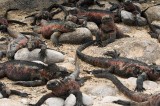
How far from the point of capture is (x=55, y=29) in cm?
1235

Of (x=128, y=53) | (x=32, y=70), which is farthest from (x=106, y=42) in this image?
(x=32, y=70)

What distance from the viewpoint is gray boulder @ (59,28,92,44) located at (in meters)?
11.9

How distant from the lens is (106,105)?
7.68 meters

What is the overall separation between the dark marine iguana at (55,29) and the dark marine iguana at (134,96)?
8.69ft

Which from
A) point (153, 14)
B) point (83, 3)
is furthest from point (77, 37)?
point (83, 3)

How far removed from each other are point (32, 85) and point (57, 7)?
20.4 ft

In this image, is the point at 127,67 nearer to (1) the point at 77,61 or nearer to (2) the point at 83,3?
(1) the point at 77,61

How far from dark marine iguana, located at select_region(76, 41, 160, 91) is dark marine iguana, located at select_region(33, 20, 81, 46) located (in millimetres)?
1435

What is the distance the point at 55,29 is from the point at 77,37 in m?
0.76

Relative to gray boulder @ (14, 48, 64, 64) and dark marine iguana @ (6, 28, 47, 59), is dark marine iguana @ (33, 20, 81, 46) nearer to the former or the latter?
dark marine iguana @ (6, 28, 47, 59)

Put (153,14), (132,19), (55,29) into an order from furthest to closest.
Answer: (153,14) < (132,19) < (55,29)

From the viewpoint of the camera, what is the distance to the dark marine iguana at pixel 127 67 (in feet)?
30.6

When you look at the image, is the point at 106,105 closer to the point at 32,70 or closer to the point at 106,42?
the point at 32,70

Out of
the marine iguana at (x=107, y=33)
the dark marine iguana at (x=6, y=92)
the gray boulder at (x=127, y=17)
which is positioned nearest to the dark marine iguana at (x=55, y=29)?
the marine iguana at (x=107, y=33)
